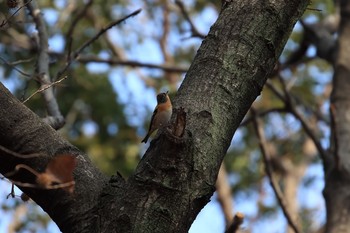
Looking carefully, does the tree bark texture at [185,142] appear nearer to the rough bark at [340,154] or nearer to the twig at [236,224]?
the twig at [236,224]

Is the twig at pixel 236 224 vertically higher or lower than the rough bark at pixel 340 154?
lower

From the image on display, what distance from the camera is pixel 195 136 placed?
2418 mm

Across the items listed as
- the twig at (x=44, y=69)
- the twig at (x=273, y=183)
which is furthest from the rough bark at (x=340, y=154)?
the twig at (x=44, y=69)

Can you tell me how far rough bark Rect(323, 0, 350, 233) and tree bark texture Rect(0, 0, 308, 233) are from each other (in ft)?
7.43

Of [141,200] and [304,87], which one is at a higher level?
[304,87]

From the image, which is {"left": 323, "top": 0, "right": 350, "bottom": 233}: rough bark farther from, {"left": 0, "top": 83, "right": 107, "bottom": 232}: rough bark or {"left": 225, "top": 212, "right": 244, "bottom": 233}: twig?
{"left": 0, "top": 83, "right": 107, "bottom": 232}: rough bark

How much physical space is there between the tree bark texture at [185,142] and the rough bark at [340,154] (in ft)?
7.43

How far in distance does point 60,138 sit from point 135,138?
8.69m

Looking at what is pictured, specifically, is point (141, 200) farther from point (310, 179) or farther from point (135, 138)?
point (310, 179)

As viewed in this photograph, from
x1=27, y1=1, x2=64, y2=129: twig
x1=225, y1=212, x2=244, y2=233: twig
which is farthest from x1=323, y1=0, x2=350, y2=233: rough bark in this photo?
x1=27, y1=1, x2=64, y2=129: twig

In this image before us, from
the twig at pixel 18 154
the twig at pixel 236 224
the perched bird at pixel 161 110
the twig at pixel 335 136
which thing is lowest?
the twig at pixel 18 154

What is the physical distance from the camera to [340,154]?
5.07m

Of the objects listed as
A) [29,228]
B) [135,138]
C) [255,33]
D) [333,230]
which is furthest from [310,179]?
[255,33]

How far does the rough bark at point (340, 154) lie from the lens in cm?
477
